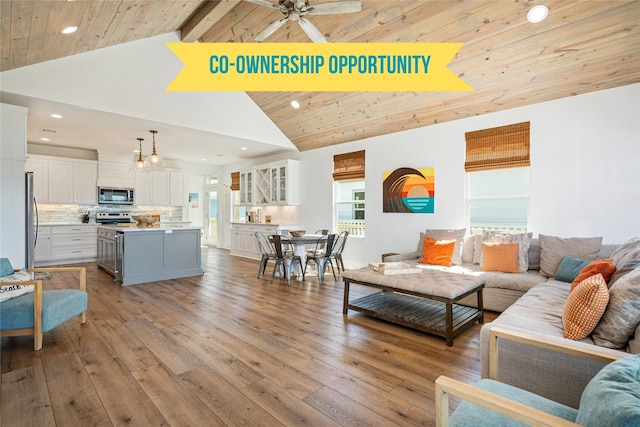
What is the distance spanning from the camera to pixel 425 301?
12.1 feet

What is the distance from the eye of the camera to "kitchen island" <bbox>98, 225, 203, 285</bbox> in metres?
4.99

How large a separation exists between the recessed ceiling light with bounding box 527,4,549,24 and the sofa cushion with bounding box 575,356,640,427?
336 cm

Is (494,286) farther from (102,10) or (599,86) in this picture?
(102,10)

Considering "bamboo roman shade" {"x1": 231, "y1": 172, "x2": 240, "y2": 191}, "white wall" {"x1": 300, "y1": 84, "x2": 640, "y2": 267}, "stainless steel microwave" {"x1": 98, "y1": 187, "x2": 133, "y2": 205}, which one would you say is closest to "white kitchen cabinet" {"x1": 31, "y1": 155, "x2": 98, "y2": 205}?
"stainless steel microwave" {"x1": 98, "y1": 187, "x2": 133, "y2": 205}

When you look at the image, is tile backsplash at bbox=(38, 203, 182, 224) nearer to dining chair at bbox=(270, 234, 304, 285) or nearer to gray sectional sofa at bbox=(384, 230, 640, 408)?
dining chair at bbox=(270, 234, 304, 285)

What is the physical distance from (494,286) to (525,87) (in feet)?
8.43

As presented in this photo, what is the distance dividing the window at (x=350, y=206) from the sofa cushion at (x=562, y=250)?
10.5ft

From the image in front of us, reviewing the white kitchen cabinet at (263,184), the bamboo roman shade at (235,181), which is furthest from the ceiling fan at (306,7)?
the bamboo roman shade at (235,181)

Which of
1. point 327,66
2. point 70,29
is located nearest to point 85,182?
point 70,29

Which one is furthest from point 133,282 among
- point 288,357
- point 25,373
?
point 288,357

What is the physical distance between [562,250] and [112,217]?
9147 millimetres

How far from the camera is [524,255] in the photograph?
12.6 feet

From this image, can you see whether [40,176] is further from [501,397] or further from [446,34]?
[501,397]

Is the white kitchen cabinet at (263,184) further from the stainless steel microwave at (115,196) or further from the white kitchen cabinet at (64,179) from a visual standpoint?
the white kitchen cabinet at (64,179)
